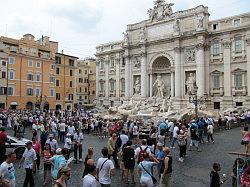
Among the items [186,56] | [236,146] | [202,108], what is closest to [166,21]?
[186,56]

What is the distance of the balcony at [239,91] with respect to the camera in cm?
3492

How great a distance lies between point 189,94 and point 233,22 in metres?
10.0

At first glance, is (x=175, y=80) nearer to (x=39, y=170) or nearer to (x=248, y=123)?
(x=248, y=123)

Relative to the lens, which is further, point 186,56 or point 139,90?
point 139,90

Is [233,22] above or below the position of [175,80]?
above

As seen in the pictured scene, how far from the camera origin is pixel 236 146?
56.4 ft

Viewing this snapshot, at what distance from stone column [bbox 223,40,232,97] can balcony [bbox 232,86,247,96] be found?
19.6 inches

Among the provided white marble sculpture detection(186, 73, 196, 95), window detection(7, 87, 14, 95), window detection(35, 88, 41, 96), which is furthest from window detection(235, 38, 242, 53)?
window detection(7, 87, 14, 95)

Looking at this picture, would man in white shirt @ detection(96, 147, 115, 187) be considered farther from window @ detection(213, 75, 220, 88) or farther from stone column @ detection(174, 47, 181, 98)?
stone column @ detection(174, 47, 181, 98)

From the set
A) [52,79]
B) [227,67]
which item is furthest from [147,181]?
[52,79]

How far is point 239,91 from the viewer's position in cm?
3534

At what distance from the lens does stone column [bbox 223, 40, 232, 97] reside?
36.3m

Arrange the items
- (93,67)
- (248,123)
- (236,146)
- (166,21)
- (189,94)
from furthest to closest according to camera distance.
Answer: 1. (93,67)
2. (166,21)
3. (189,94)
4. (248,123)
5. (236,146)

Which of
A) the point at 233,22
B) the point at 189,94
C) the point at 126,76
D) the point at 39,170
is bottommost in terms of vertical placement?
the point at 39,170
